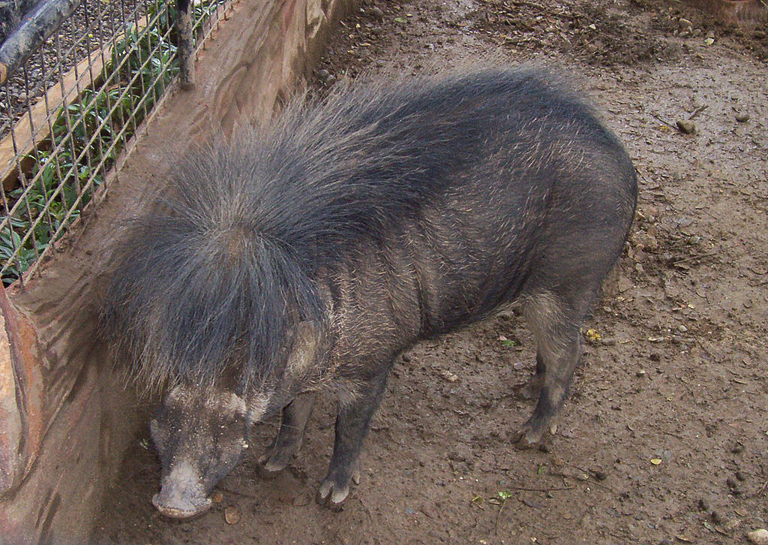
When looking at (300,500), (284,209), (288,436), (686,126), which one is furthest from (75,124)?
(686,126)

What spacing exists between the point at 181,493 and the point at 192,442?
0.41 ft

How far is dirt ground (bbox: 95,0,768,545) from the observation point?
2.69m

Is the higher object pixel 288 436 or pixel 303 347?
pixel 303 347

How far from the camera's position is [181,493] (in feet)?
6.44

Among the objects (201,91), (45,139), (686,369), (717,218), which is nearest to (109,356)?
(45,139)

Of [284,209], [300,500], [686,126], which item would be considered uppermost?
[284,209]

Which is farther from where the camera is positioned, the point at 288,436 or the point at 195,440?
the point at 288,436

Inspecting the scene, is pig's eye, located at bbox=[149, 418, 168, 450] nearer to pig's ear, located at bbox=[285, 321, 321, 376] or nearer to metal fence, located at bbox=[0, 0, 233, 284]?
pig's ear, located at bbox=[285, 321, 321, 376]

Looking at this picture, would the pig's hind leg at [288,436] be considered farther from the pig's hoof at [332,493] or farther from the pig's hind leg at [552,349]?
the pig's hind leg at [552,349]

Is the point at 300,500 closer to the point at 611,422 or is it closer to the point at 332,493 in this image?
the point at 332,493

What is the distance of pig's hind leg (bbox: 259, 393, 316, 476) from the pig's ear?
62cm

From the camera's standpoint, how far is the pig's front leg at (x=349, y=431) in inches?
99.4

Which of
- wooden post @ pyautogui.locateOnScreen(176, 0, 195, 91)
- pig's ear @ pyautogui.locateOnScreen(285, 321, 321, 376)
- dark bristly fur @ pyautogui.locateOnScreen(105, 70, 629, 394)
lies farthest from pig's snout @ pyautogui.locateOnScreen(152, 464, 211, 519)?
wooden post @ pyautogui.locateOnScreen(176, 0, 195, 91)

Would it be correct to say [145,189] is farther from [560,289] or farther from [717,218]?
[717,218]
